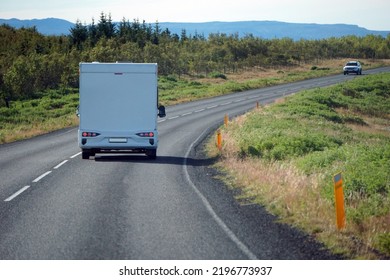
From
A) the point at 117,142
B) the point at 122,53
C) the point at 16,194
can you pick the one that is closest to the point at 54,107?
the point at 122,53

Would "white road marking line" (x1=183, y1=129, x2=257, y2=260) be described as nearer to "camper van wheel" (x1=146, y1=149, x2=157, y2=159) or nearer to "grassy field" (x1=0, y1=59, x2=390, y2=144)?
"camper van wheel" (x1=146, y1=149, x2=157, y2=159)

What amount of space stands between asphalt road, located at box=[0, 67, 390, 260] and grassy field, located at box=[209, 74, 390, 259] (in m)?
0.50

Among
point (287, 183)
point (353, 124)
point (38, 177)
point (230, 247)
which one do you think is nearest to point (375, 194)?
point (287, 183)

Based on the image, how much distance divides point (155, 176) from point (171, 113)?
83.1 feet

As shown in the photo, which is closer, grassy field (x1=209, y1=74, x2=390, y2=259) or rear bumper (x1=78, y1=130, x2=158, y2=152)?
grassy field (x1=209, y1=74, x2=390, y2=259)

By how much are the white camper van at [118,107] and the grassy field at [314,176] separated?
117 inches

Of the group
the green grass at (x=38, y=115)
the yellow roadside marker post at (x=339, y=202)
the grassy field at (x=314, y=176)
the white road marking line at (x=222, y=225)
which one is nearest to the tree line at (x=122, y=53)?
the green grass at (x=38, y=115)

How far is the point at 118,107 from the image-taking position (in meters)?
20.8

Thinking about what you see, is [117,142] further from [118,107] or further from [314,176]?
[314,176]

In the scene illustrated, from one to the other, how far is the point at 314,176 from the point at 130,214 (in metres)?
5.27

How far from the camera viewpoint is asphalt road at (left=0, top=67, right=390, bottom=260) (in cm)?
920

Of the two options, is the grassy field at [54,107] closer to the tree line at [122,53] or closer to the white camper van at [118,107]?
the tree line at [122,53]

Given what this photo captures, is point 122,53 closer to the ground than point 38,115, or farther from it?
farther from it

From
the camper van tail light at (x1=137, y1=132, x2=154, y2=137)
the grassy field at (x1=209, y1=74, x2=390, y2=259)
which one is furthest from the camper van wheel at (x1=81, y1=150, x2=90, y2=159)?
the grassy field at (x1=209, y1=74, x2=390, y2=259)
